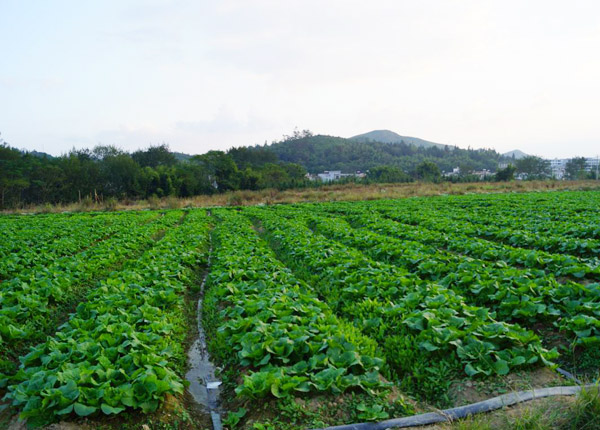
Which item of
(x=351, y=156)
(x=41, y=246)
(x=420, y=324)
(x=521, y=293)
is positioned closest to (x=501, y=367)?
(x=420, y=324)

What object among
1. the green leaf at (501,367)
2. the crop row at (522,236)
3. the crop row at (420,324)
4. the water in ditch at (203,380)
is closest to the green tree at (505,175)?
the crop row at (522,236)

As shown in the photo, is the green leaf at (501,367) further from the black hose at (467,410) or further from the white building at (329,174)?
the white building at (329,174)

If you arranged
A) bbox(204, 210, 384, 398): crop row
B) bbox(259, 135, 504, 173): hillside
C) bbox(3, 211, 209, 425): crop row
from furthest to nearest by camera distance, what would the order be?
bbox(259, 135, 504, 173): hillside
bbox(204, 210, 384, 398): crop row
bbox(3, 211, 209, 425): crop row

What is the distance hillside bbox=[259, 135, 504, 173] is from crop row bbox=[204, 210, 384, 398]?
327ft

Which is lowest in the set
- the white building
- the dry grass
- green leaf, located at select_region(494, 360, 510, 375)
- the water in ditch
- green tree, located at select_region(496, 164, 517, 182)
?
the water in ditch

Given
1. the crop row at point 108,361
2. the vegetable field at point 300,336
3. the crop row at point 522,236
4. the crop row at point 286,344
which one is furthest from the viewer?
the crop row at point 522,236

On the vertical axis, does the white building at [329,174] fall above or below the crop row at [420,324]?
above

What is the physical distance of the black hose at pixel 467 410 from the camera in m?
3.34

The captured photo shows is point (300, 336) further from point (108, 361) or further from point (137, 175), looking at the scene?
point (137, 175)

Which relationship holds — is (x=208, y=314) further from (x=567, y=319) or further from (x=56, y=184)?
(x=56, y=184)

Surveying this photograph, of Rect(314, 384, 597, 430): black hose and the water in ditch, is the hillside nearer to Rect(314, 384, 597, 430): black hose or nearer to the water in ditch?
the water in ditch

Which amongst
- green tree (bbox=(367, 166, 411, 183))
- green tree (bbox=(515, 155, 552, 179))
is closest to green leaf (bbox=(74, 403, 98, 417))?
green tree (bbox=(367, 166, 411, 183))

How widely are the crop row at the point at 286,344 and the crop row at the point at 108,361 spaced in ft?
2.53

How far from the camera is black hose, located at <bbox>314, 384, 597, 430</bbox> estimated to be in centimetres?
334
